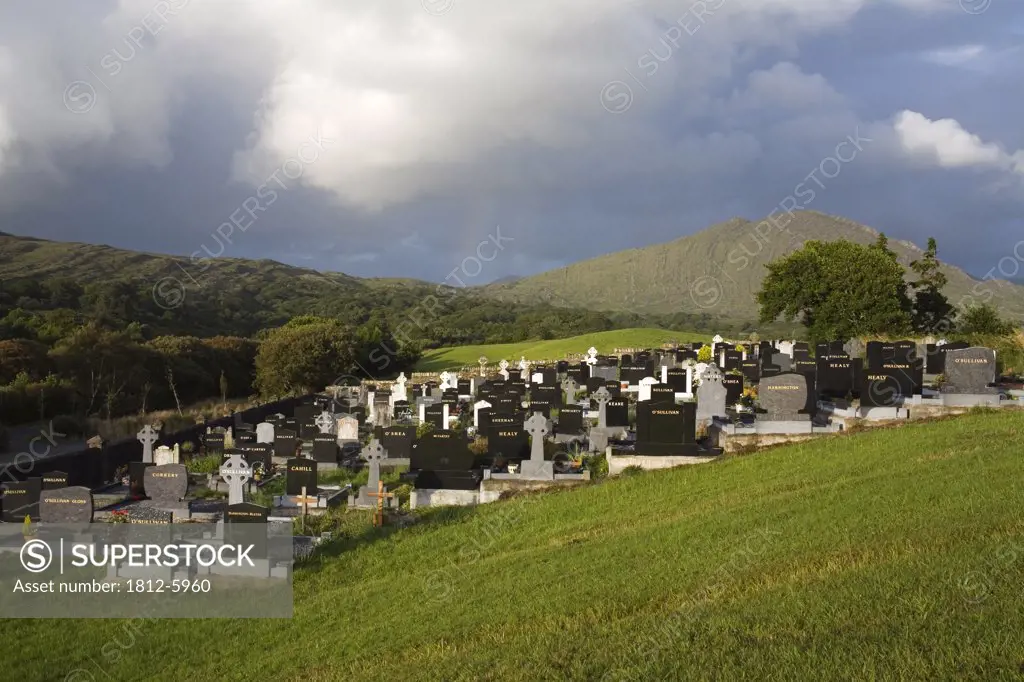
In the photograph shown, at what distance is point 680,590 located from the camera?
7.61 metres

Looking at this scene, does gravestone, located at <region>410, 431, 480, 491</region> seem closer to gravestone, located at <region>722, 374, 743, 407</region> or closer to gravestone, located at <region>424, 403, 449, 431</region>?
gravestone, located at <region>424, 403, 449, 431</region>

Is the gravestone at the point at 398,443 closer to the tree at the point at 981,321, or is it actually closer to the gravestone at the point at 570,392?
Result: the gravestone at the point at 570,392

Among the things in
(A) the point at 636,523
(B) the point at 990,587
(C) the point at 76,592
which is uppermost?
(B) the point at 990,587

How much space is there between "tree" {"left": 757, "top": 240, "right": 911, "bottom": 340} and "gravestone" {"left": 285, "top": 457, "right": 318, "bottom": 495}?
3194 centimetres

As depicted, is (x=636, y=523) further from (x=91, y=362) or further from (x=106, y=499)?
(x=91, y=362)

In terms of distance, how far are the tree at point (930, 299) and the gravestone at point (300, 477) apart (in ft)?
132

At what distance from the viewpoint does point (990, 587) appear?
238 inches

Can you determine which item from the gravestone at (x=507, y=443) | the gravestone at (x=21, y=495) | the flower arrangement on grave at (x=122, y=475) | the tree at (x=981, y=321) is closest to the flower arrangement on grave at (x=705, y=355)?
the tree at (x=981, y=321)

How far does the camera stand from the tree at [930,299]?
45188 millimetres

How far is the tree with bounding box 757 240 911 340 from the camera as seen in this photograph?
130ft

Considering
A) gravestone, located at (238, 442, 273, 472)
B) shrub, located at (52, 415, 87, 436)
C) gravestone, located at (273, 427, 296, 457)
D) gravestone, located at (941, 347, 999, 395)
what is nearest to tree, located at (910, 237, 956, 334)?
gravestone, located at (941, 347, 999, 395)

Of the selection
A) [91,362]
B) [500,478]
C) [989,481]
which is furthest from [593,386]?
[91,362]

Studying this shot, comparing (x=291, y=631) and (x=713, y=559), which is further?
(x=291, y=631)

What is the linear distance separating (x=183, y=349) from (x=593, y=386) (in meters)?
29.5
